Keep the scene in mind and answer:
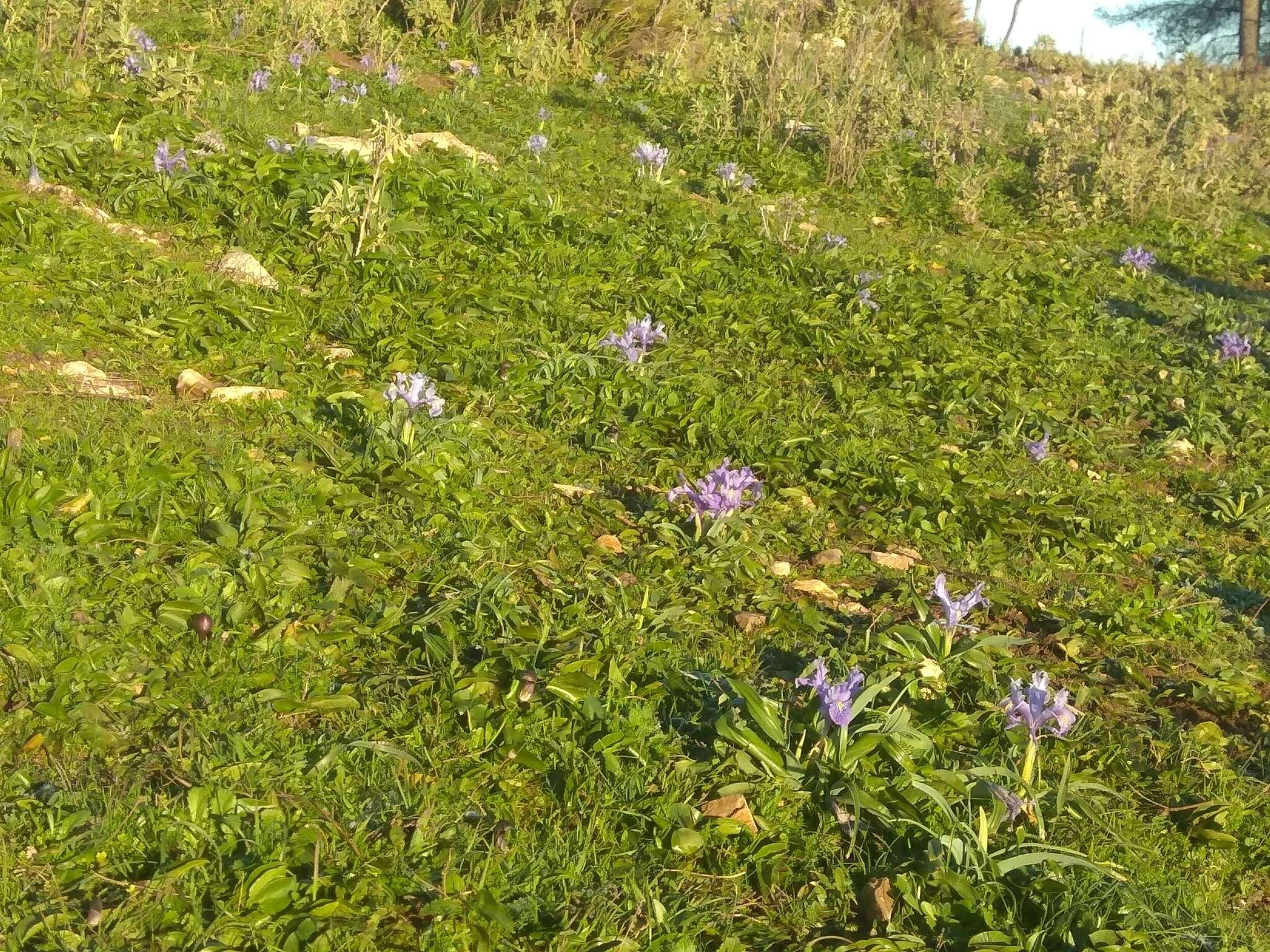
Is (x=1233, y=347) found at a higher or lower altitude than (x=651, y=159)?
lower

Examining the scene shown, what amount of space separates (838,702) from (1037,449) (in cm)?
284

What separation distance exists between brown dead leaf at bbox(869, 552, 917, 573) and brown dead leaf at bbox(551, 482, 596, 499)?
113 cm

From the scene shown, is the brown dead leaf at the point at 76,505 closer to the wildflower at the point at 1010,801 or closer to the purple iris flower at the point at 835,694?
the purple iris flower at the point at 835,694

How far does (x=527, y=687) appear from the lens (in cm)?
307

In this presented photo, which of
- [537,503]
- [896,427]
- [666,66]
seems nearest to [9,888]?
[537,503]

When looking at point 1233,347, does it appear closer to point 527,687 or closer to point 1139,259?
point 1139,259

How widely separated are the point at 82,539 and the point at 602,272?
364 cm

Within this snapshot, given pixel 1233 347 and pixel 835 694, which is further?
pixel 1233 347

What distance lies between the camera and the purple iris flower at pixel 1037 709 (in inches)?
122

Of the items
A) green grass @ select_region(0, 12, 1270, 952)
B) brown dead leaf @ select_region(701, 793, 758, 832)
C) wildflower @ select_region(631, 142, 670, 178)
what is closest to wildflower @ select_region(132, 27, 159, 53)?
green grass @ select_region(0, 12, 1270, 952)

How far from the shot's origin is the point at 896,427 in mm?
5422

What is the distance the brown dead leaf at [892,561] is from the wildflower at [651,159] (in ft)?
14.6

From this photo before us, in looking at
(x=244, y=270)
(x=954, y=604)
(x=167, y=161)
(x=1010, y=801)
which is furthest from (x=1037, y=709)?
(x=167, y=161)

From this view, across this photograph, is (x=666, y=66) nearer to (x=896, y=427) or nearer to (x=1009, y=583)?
(x=896, y=427)
